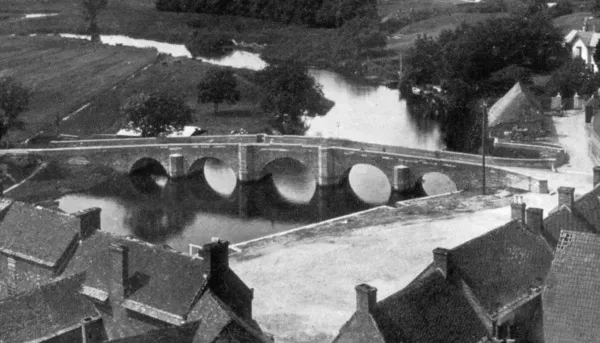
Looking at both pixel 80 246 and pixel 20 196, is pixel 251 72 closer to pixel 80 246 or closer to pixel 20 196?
pixel 20 196

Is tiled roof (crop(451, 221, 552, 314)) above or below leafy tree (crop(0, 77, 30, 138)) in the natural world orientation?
below

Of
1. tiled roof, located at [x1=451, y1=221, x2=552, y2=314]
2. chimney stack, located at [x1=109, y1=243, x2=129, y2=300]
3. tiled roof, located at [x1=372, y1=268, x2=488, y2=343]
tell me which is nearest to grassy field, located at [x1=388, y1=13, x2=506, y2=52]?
tiled roof, located at [x1=451, y1=221, x2=552, y2=314]

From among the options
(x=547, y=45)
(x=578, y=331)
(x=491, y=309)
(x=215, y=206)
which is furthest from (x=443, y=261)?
(x=547, y=45)

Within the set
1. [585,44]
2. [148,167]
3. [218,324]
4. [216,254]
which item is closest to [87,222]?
[216,254]

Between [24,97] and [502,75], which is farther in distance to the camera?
[502,75]

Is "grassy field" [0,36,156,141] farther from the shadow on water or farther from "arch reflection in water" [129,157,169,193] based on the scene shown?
the shadow on water

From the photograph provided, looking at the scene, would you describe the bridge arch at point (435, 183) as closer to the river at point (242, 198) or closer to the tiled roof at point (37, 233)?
the river at point (242, 198)

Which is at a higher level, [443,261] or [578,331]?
[443,261]

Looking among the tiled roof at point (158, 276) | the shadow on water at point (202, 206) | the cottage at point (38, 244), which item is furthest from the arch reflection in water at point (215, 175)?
the tiled roof at point (158, 276)

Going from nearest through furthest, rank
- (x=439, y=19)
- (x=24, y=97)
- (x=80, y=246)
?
(x=80, y=246)
(x=24, y=97)
(x=439, y=19)
